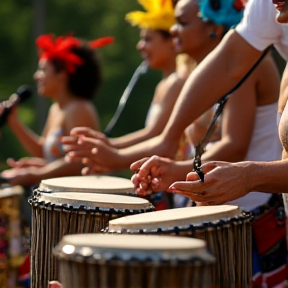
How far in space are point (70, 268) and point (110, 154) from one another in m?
1.75

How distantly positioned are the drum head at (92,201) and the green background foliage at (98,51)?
30.9 ft

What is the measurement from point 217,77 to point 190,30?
0.89m

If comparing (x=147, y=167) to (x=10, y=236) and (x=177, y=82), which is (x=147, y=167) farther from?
(x=10, y=236)

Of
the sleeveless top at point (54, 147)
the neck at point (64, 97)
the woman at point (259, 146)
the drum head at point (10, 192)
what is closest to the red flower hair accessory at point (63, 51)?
the neck at point (64, 97)

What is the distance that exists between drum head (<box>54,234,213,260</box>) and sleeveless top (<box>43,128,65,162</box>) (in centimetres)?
380

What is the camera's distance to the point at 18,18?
43.8 feet

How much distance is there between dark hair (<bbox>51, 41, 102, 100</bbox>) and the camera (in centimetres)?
637

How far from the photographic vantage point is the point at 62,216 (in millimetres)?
3094

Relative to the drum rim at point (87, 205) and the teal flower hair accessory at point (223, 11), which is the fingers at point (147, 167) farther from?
the teal flower hair accessory at point (223, 11)

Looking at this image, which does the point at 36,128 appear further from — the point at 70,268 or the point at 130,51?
the point at 70,268

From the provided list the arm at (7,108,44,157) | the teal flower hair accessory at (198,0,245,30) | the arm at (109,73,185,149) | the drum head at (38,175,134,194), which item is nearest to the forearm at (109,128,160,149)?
the arm at (109,73,185,149)

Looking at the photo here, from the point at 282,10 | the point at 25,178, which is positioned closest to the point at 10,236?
the point at 25,178

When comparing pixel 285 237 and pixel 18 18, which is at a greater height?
pixel 18 18

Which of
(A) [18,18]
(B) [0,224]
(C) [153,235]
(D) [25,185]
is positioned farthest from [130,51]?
(C) [153,235]
